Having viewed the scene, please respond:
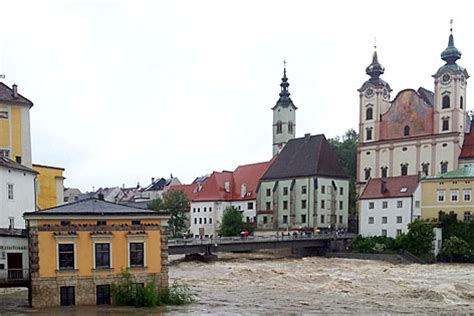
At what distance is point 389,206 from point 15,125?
131 ft

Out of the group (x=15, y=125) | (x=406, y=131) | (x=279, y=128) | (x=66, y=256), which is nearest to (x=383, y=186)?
(x=406, y=131)

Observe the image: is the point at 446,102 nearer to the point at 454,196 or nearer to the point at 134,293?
the point at 454,196

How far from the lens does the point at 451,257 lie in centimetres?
5453

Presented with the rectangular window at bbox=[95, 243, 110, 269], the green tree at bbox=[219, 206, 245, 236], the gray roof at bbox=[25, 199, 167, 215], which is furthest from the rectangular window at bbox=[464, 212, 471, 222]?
the rectangular window at bbox=[95, 243, 110, 269]

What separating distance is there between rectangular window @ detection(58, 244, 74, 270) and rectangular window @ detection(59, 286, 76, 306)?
94 centimetres

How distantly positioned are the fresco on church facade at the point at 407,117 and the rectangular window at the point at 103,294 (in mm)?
53249

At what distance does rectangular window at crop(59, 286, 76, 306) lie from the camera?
84.0 ft

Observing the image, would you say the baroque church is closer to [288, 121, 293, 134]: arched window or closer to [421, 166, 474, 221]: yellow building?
[421, 166, 474, 221]: yellow building

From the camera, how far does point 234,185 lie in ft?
282

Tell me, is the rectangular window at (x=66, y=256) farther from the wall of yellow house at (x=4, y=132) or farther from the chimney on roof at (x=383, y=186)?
the chimney on roof at (x=383, y=186)

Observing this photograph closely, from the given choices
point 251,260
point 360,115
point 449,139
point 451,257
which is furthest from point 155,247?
point 360,115

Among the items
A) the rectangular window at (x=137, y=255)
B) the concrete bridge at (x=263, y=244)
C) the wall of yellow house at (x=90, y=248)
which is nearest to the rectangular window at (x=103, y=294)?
the wall of yellow house at (x=90, y=248)

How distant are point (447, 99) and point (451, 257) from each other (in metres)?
21.9

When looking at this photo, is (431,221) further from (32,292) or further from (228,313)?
(32,292)
